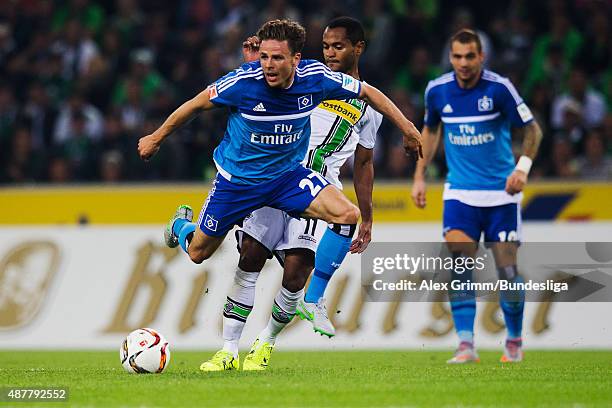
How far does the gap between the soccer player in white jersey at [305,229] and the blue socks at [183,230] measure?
43 cm

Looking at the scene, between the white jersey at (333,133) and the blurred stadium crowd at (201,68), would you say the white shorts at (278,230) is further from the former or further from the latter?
the blurred stadium crowd at (201,68)

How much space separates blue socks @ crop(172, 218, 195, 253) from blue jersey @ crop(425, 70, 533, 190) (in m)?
2.71

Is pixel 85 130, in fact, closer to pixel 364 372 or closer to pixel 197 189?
pixel 197 189

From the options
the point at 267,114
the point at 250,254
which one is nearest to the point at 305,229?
the point at 250,254

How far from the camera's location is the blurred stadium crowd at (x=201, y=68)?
16.0 meters

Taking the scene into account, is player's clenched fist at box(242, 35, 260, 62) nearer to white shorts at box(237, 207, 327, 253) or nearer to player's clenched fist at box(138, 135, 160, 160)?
white shorts at box(237, 207, 327, 253)

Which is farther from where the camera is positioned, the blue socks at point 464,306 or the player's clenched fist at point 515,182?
the blue socks at point 464,306

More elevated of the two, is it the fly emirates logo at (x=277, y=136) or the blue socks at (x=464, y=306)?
the fly emirates logo at (x=277, y=136)

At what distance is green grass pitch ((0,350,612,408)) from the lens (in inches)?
281

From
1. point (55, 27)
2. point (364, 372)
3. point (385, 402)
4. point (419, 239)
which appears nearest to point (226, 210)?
point (364, 372)

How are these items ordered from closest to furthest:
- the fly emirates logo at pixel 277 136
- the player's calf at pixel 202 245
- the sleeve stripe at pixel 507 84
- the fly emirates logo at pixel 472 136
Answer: the fly emirates logo at pixel 277 136 → the player's calf at pixel 202 245 → the sleeve stripe at pixel 507 84 → the fly emirates logo at pixel 472 136

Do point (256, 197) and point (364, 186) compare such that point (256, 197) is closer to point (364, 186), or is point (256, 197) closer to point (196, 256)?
point (196, 256)

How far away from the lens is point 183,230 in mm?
9812

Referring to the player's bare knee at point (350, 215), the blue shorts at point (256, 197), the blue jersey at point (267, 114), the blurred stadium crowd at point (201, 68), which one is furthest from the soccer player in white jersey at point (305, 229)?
the blurred stadium crowd at point (201, 68)
